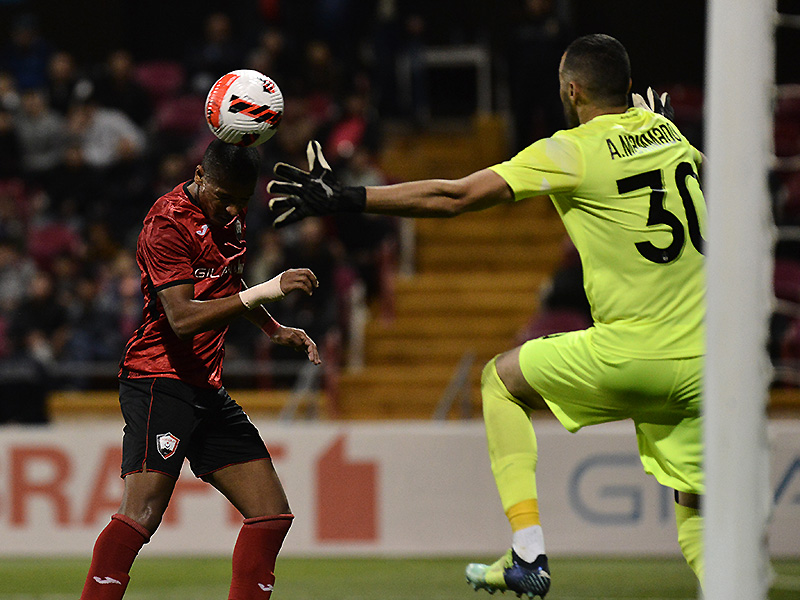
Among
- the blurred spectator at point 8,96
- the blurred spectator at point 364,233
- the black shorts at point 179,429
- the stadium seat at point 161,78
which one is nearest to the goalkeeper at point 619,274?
the black shorts at point 179,429

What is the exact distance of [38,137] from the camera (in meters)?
13.7

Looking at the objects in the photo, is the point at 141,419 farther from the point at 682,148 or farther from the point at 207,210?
the point at 682,148

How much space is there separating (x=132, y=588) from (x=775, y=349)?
5.87 metres

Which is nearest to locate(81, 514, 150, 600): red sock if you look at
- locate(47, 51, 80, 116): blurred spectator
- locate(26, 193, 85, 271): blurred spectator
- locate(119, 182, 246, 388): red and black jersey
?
locate(119, 182, 246, 388): red and black jersey

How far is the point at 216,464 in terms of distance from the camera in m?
4.80

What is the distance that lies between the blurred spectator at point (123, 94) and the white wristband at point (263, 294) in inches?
388

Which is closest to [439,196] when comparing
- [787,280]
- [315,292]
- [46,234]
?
[315,292]

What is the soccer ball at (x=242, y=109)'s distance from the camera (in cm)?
454

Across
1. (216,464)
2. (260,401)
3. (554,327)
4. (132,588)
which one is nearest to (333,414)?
(260,401)

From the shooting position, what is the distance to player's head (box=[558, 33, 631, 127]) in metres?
4.56

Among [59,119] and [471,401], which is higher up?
[59,119]

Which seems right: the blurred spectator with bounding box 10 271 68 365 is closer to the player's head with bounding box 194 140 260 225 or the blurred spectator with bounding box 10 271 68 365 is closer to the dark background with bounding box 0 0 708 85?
the dark background with bounding box 0 0 708 85

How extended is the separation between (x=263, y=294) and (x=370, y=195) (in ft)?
1.79

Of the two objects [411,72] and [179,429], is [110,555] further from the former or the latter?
[411,72]
